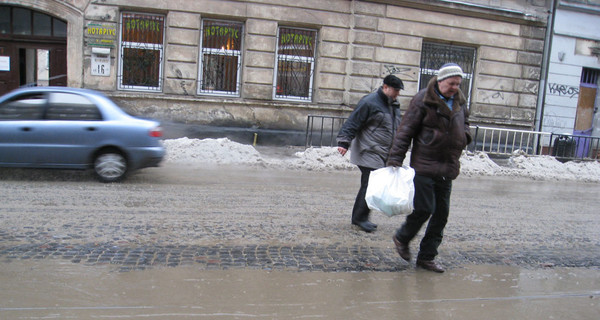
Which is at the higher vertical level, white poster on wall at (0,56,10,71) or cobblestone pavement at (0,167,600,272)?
white poster on wall at (0,56,10,71)

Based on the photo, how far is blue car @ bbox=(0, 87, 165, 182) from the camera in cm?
807

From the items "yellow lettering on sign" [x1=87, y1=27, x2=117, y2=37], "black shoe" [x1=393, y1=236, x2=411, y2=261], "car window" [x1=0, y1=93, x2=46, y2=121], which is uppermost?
Answer: "yellow lettering on sign" [x1=87, y1=27, x2=117, y2=37]

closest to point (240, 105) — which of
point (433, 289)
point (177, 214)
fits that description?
point (177, 214)

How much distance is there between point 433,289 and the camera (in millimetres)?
4270

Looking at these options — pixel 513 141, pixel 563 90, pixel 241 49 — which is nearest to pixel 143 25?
pixel 241 49

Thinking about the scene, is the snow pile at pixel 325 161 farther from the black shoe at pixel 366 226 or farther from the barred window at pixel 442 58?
the black shoe at pixel 366 226

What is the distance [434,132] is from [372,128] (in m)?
1.50

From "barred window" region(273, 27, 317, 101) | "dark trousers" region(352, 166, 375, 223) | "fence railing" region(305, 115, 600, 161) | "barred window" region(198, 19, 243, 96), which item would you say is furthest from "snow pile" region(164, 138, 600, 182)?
"dark trousers" region(352, 166, 375, 223)

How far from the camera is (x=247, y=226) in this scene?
5.91m

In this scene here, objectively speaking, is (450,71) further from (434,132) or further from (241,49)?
(241,49)

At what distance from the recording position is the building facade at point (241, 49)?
47.4 feet

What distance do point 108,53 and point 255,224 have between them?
408 inches

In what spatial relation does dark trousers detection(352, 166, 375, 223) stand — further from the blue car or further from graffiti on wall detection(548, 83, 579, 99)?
graffiti on wall detection(548, 83, 579, 99)

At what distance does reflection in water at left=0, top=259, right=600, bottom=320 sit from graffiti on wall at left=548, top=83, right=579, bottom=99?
48.0 feet
